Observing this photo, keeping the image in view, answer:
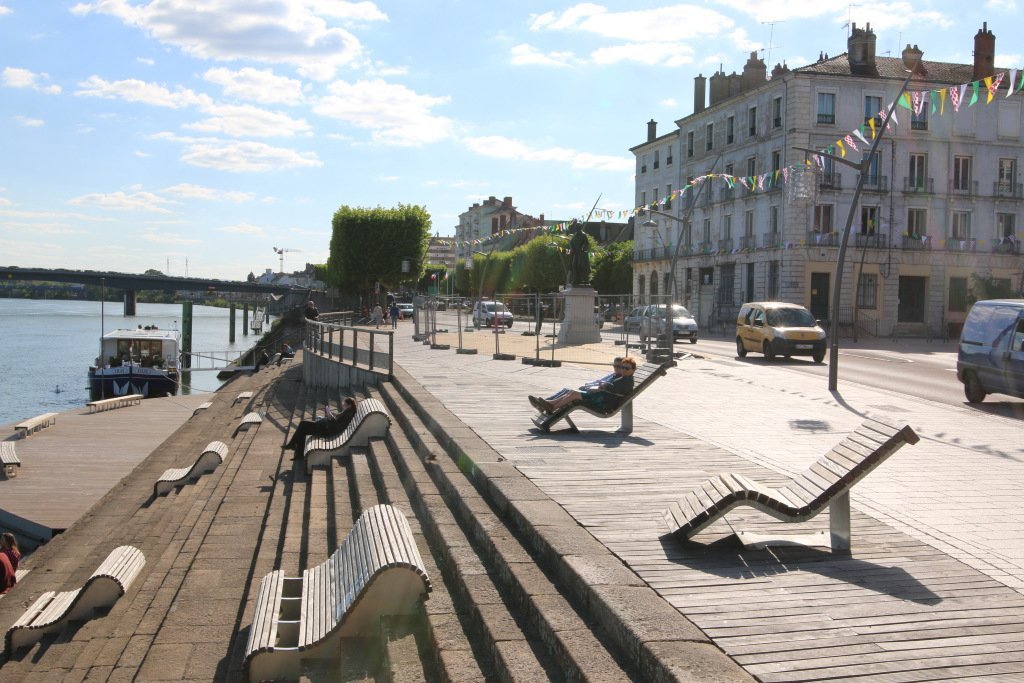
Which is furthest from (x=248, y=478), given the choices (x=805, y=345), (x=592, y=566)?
(x=805, y=345)

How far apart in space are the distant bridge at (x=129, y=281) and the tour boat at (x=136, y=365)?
151 ft

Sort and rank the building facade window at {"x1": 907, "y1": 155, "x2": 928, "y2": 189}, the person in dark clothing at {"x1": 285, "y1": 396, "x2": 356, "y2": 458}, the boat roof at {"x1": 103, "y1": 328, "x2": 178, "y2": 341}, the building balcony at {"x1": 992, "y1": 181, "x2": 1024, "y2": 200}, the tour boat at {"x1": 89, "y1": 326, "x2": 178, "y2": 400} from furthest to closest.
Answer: the building balcony at {"x1": 992, "y1": 181, "x2": 1024, "y2": 200} < the building facade window at {"x1": 907, "y1": 155, "x2": 928, "y2": 189} < the boat roof at {"x1": 103, "y1": 328, "x2": 178, "y2": 341} < the tour boat at {"x1": 89, "y1": 326, "x2": 178, "y2": 400} < the person in dark clothing at {"x1": 285, "y1": 396, "x2": 356, "y2": 458}

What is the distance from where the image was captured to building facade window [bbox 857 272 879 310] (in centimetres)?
5088

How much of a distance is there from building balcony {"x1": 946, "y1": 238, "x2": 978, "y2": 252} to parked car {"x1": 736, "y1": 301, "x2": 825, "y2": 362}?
2852cm

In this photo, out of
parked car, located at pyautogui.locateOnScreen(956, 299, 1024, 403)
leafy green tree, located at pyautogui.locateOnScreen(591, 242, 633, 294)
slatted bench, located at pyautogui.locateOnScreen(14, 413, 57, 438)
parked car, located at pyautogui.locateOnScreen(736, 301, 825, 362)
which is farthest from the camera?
leafy green tree, located at pyautogui.locateOnScreen(591, 242, 633, 294)

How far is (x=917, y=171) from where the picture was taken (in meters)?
50.7

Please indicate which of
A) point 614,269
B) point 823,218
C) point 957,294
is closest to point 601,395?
point 823,218

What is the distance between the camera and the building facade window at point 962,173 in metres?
50.6

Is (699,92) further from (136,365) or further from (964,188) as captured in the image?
(136,365)

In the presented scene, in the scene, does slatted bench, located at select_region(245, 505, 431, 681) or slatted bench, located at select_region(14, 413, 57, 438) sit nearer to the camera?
slatted bench, located at select_region(245, 505, 431, 681)

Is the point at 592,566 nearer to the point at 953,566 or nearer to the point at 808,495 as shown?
the point at 808,495

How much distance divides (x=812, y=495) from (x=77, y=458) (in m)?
17.2

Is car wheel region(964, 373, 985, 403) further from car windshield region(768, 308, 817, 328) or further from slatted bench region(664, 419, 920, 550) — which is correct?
slatted bench region(664, 419, 920, 550)

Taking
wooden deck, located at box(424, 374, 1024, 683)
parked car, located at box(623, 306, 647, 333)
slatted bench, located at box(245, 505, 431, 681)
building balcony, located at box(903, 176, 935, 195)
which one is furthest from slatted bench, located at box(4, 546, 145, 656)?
building balcony, located at box(903, 176, 935, 195)
